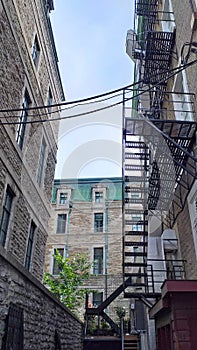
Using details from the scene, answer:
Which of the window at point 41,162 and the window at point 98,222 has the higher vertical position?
the window at point 98,222

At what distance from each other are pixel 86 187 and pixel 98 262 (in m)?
7.19

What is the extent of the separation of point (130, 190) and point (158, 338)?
418 cm

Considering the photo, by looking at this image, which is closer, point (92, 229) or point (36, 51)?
point (36, 51)

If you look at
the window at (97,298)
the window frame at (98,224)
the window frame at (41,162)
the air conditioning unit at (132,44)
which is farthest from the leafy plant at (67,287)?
the air conditioning unit at (132,44)

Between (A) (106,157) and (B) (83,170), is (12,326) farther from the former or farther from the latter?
(B) (83,170)

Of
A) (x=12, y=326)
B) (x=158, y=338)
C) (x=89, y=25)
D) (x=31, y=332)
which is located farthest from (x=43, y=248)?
(x=89, y=25)

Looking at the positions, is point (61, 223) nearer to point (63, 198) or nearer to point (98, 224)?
point (63, 198)

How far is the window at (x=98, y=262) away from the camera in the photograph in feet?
74.2

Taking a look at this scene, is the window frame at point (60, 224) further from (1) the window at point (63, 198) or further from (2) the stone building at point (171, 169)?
(2) the stone building at point (171, 169)

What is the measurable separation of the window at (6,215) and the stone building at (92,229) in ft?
50.3

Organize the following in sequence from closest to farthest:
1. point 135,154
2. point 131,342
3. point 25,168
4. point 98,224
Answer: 1. point 25,168
2. point 135,154
3. point 131,342
4. point 98,224

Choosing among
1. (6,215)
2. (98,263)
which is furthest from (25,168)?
(98,263)

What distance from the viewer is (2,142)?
643cm

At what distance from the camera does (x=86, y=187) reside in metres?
27.5
